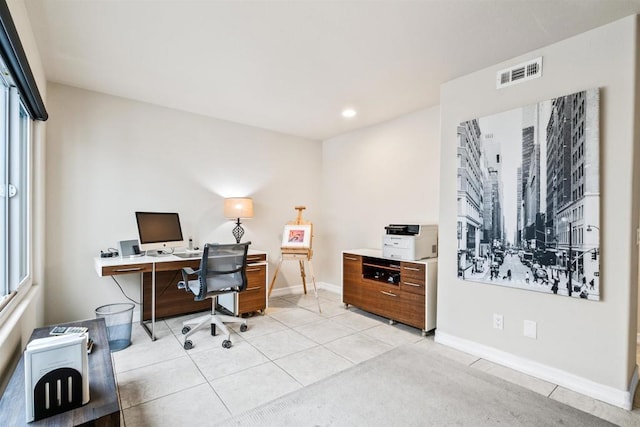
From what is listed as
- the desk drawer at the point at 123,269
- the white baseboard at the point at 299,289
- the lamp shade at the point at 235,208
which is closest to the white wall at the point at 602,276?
the white baseboard at the point at 299,289

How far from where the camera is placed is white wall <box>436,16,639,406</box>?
2.05 m

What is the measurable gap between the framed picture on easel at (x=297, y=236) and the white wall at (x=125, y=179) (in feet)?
1.60

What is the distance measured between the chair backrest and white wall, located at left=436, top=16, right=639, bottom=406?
2227mm

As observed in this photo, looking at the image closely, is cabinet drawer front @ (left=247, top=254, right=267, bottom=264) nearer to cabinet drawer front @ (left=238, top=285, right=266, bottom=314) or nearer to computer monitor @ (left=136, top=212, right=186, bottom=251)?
cabinet drawer front @ (left=238, top=285, right=266, bottom=314)

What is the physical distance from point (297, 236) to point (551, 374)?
301cm

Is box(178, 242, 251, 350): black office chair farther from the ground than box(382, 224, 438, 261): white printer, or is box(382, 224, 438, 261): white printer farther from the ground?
box(382, 224, 438, 261): white printer

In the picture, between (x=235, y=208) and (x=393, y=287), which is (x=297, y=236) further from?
(x=393, y=287)

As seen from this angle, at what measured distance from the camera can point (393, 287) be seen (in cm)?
351

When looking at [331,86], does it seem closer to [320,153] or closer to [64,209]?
[320,153]

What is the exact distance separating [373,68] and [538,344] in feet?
8.55

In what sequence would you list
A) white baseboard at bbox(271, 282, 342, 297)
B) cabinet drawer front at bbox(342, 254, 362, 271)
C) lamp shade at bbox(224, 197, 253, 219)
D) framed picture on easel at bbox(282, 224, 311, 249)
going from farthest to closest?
white baseboard at bbox(271, 282, 342, 297), framed picture on easel at bbox(282, 224, 311, 249), lamp shade at bbox(224, 197, 253, 219), cabinet drawer front at bbox(342, 254, 362, 271)

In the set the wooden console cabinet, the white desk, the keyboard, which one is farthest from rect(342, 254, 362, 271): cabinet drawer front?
the keyboard

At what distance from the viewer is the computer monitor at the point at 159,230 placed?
3.40 metres

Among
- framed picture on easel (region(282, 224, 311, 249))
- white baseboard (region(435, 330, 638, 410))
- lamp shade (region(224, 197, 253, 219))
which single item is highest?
lamp shade (region(224, 197, 253, 219))
